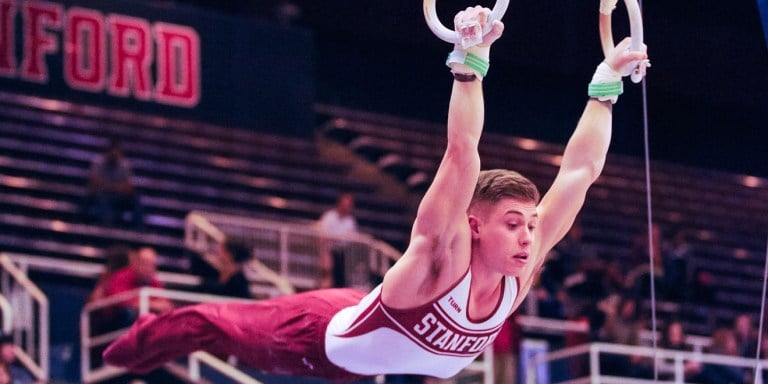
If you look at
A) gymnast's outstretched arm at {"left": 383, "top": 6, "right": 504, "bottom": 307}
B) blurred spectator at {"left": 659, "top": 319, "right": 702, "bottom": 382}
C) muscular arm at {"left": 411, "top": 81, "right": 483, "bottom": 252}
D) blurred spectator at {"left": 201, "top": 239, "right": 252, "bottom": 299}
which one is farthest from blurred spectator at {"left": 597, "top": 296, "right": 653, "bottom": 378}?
muscular arm at {"left": 411, "top": 81, "right": 483, "bottom": 252}

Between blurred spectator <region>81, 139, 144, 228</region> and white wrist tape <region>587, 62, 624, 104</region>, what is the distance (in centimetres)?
692

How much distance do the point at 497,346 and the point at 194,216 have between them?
2.90m

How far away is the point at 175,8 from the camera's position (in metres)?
14.7

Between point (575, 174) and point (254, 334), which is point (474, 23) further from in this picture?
point (254, 334)

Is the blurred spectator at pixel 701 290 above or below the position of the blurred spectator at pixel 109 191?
below

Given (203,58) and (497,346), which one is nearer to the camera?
(497,346)

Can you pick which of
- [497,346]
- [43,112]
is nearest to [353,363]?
[497,346]

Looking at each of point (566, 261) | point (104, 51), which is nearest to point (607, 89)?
point (566, 261)

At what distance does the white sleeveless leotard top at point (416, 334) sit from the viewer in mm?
4820

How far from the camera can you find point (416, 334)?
4.90 m

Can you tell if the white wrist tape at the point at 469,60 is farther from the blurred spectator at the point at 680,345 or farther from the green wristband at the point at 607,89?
the blurred spectator at the point at 680,345

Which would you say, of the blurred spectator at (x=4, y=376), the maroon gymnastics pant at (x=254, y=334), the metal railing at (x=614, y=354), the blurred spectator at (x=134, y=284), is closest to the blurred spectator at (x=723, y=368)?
the metal railing at (x=614, y=354)

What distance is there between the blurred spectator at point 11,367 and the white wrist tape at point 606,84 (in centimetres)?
410

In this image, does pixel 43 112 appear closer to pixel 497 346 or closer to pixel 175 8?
pixel 175 8
